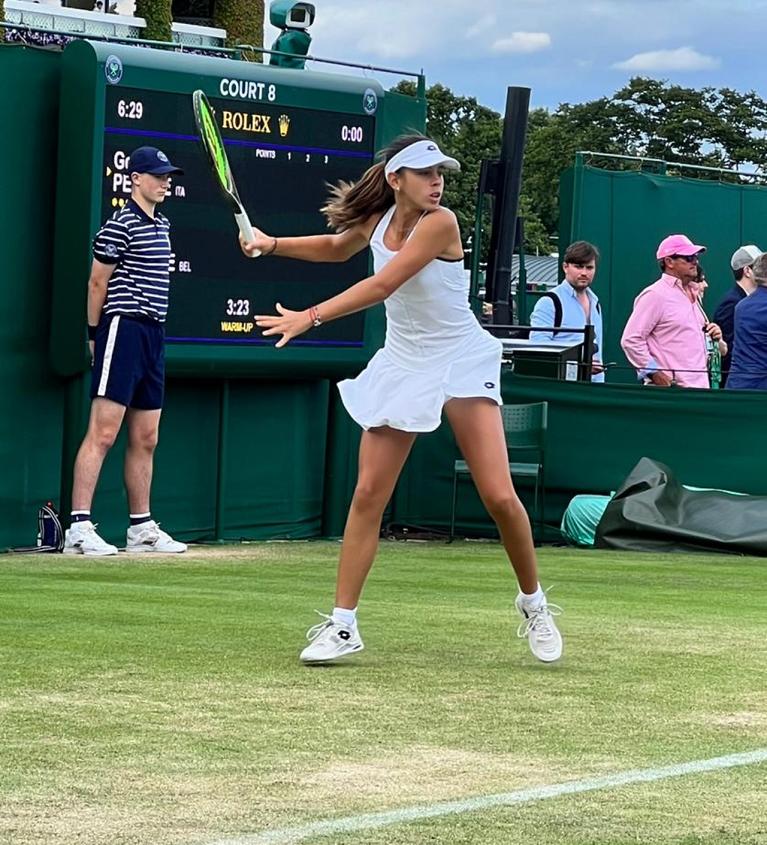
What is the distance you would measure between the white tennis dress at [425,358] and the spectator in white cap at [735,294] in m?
8.72

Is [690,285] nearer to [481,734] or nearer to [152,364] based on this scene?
[152,364]

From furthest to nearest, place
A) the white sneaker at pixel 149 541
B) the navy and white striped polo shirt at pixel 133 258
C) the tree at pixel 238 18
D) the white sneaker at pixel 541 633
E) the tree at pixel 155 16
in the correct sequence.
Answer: the tree at pixel 238 18
the tree at pixel 155 16
the white sneaker at pixel 149 541
the navy and white striped polo shirt at pixel 133 258
the white sneaker at pixel 541 633

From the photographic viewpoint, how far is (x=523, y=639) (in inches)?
310

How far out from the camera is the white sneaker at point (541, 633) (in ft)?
23.2

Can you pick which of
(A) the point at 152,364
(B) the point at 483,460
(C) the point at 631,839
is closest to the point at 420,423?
(B) the point at 483,460

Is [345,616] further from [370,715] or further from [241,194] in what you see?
[241,194]

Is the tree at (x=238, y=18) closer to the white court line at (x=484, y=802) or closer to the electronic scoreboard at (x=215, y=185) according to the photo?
the electronic scoreboard at (x=215, y=185)

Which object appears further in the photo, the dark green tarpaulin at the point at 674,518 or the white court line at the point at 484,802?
the dark green tarpaulin at the point at 674,518

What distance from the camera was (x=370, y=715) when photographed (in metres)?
5.94

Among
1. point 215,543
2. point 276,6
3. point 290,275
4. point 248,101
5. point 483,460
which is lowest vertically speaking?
point 215,543

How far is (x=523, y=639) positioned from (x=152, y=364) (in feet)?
15.9

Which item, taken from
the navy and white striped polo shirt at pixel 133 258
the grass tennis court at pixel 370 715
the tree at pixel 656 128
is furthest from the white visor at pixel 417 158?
the tree at pixel 656 128

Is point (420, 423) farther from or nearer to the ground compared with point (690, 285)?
nearer to the ground

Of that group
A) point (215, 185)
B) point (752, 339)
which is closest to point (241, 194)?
point (215, 185)
